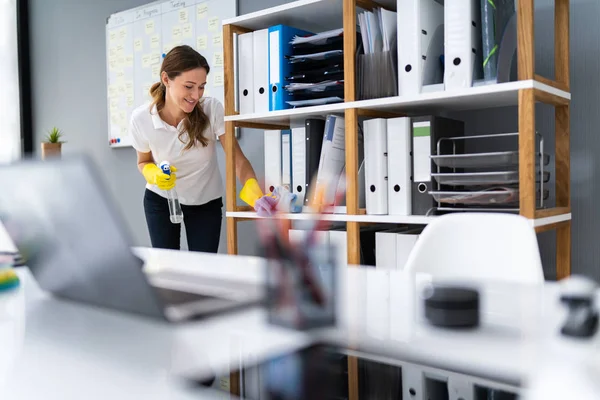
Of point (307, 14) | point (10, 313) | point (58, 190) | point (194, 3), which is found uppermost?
point (194, 3)

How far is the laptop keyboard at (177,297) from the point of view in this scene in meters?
0.82

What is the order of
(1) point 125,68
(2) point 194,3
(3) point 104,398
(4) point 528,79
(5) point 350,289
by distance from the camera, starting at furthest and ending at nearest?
(1) point 125,68
(2) point 194,3
(4) point 528,79
(5) point 350,289
(3) point 104,398

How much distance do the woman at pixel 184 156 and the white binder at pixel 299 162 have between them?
0.28 m

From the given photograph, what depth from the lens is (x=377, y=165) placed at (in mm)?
1932

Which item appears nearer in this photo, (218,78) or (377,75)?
(377,75)

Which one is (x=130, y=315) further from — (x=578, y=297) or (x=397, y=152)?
(x=397, y=152)

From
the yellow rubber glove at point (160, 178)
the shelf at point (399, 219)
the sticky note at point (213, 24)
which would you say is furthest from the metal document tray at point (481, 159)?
the sticky note at point (213, 24)

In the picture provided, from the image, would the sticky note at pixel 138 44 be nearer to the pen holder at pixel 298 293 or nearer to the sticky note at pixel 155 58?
the sticky note at pixel 155 58

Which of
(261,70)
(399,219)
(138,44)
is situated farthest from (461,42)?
(138,44)

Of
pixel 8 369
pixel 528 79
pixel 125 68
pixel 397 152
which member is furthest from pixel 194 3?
pixel 8 369

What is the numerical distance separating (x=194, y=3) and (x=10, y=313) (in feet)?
8.25

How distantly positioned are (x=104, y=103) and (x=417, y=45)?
2.41 meters

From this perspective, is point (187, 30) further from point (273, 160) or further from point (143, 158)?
point (273, 160)

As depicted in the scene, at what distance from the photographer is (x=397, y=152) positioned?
189 cm
